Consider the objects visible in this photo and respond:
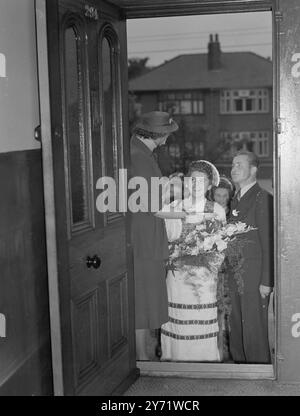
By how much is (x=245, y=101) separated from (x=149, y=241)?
212cm

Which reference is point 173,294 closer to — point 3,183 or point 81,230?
point 81,230

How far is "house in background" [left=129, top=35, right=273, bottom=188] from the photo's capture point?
4.78 meters

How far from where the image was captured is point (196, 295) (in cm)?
381

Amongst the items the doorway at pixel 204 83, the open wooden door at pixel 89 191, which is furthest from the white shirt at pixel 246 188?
the open wooden door at pixel 89 191

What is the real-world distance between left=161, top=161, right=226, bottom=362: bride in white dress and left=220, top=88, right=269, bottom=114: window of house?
1.43m

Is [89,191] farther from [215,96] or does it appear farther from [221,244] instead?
[215,96]

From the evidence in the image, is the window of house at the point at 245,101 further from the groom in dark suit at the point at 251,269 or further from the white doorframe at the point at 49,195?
the white doorframe at the point at 49,195

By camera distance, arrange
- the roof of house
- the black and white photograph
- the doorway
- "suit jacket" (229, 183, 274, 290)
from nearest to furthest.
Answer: the black and white photograph
"suit jacket" (229, 183, 274, 290)
the doorway
the roof of house

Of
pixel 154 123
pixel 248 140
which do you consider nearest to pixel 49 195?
pixel 154 123

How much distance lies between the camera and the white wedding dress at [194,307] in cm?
380

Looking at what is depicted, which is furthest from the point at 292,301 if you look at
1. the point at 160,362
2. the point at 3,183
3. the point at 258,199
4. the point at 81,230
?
the point at 3,183

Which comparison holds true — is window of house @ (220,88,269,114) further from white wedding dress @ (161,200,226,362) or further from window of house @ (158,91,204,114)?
white wedding dress @ (161,200,226,362)

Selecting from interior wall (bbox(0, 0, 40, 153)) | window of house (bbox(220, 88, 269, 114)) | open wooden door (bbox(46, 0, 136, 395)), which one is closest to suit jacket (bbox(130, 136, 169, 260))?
open wooden door (bbox(46, 0, 136, 395))
